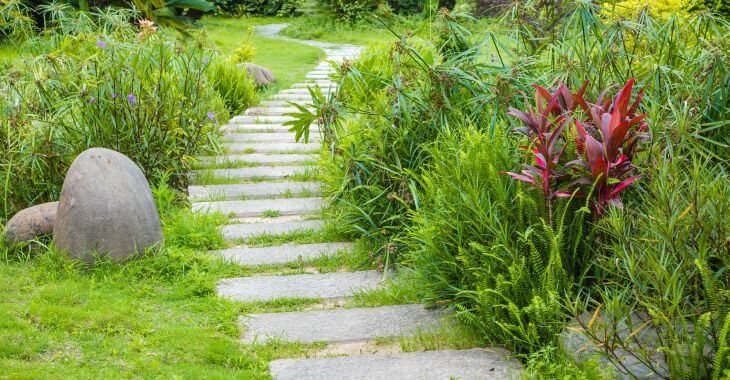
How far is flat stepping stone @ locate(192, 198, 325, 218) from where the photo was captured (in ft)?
19.6

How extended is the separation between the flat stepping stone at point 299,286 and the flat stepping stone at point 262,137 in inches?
129

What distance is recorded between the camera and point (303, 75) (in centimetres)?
1241

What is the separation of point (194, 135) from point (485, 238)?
11.7 feet

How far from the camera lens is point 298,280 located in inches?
190

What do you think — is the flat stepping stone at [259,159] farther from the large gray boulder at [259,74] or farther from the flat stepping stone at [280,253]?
the large gray boulder at [259,74]

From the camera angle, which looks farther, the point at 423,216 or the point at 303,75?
the point at 303,75

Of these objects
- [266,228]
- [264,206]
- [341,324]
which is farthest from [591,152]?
[264,206]

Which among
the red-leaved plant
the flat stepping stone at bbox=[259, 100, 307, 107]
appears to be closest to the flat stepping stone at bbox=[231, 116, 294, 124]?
the flat stepping stone at bbox=[259, 100, 307, 107]

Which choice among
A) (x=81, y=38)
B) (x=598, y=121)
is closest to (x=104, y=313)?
(x=598, y=121)

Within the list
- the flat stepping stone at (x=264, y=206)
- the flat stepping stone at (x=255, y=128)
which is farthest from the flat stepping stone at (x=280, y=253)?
the flat stepping stone at (x=255, y=128)

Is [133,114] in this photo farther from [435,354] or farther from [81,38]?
[435,354]

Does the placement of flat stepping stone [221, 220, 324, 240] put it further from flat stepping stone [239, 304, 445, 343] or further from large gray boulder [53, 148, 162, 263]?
flat stepping stone [239, 304, 445, 343]

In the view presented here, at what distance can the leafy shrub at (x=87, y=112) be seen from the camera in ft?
18.8

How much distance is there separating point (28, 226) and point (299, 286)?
1887mm
